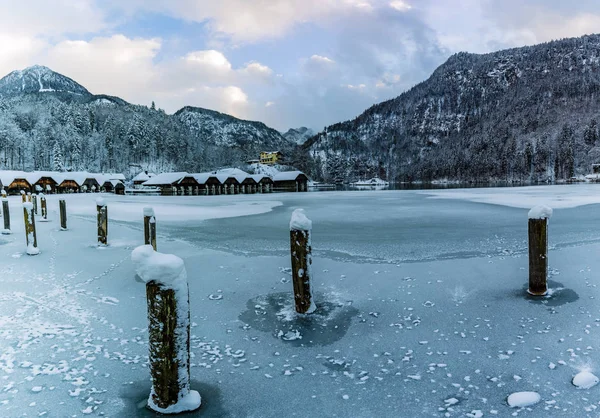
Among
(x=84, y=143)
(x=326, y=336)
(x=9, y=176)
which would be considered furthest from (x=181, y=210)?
(x=84, y=143)

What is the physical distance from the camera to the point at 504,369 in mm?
3871

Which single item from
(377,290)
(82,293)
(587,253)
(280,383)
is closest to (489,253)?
(587,253)

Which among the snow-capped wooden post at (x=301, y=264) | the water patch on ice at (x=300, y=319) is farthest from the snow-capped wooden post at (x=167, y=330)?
the snow-capped wooden post at (x=301, y=264)

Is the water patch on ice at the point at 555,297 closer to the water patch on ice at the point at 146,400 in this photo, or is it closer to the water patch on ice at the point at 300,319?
the water patch on ice at the point at 300,319

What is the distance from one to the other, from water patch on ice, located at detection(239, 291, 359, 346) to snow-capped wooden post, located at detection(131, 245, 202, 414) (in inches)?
64.9

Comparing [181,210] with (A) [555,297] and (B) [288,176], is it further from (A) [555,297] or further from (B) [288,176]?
(B) [288,176]

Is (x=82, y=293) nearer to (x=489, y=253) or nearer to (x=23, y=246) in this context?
(x=23, y=246)

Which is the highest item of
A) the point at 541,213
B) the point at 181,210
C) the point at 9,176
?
the point at 9,176

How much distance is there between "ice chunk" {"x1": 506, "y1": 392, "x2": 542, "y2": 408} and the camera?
325 cm

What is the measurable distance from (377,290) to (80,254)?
8216 mm

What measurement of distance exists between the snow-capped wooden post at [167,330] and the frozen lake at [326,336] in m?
0.21

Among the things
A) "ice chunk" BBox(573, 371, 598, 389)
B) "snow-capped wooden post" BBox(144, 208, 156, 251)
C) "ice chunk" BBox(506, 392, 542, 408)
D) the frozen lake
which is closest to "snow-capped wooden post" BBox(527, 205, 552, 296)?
the frozen lake

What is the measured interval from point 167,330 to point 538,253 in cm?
601

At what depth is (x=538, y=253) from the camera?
6.21 meters
